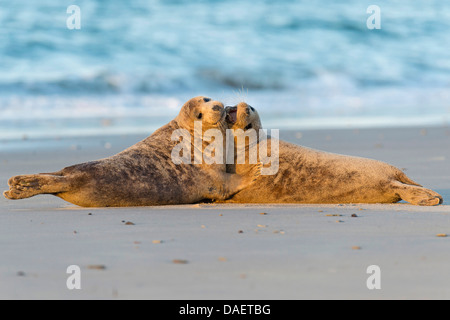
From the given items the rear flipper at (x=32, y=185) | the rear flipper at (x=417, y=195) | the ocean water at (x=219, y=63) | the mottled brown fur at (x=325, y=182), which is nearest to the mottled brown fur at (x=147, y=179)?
the rear flipper at (x=32, y=185)

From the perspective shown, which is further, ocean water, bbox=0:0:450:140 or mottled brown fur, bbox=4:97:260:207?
ocean water, bbox=0:0:450:140

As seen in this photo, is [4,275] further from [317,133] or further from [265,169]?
[317,133]

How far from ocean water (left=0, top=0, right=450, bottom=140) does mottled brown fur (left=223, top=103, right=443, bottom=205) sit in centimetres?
688

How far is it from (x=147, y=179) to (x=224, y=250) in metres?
2.25

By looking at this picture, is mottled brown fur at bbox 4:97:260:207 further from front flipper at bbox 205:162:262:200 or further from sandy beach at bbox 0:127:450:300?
sandy beach at bbox 0:127:450:300

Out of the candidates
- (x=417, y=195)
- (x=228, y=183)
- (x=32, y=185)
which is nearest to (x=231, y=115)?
(x=228, y=183)

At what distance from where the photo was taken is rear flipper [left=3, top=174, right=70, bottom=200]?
6.27 m

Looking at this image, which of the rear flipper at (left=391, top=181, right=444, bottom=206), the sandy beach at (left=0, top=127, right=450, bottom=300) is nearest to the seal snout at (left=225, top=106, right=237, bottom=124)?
the sandy beach at (left=0, top=127, right=450, bottom=300)

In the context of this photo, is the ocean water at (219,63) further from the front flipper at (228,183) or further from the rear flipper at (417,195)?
the rear flipper at (417,195)

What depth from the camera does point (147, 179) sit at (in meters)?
6.68

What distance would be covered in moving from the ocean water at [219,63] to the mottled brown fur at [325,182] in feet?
22.6

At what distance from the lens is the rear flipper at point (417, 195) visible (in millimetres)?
6391

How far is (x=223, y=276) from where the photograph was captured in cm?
391

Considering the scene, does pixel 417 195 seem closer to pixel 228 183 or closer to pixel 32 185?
pixel 228 183
